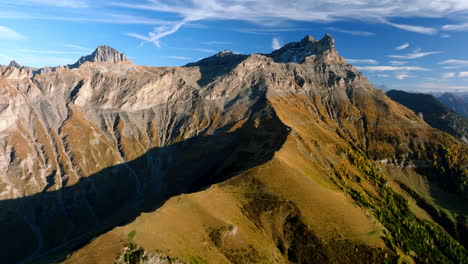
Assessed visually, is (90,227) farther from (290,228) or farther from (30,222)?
(290,228)

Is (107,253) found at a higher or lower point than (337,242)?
higher

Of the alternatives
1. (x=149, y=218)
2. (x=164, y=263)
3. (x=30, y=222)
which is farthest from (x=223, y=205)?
(x=30, y=222)

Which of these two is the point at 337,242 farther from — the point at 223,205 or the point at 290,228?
the point at 223,205

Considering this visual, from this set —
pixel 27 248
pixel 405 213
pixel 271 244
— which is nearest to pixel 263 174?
pixel 271 244

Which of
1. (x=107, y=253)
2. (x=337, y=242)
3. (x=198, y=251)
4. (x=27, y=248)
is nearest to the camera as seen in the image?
Answer: (x=107, y=253)

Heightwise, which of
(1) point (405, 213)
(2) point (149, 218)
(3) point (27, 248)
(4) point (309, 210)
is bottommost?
(3) point (27, 248)

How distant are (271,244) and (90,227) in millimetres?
148407

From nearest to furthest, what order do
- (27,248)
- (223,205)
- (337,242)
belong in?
(337,242), (223,205), (27,248)

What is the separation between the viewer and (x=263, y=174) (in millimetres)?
140875

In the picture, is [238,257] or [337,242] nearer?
[238,257]

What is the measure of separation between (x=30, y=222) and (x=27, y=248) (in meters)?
27.5

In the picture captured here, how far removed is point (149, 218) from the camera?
9181cm

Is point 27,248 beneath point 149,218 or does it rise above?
beneath

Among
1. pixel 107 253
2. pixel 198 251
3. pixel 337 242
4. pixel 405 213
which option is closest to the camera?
pixel 107 253
